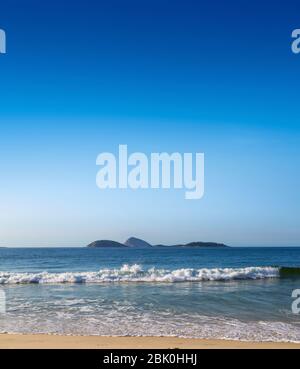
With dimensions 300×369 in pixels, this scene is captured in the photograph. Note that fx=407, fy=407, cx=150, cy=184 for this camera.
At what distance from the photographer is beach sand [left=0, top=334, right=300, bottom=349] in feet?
29.5

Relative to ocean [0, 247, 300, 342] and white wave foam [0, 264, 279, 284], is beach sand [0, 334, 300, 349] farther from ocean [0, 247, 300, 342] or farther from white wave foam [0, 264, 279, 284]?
white wave foam [0, 264, 279, 284]

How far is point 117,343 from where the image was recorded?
9305mm

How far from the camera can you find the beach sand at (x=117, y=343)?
29.5 feet

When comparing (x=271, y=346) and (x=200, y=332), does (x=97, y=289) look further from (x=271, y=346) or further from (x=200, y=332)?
(x=271, y=346)

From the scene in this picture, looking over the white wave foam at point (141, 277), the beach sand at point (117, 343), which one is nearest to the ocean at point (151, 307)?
the white wave foam at point (141, 277)

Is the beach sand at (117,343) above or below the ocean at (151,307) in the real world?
above

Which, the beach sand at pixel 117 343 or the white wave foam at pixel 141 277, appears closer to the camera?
the beach sand at pixel 117 343

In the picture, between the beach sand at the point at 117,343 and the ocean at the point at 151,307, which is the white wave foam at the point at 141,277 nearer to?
the ocean at the point at 151,307

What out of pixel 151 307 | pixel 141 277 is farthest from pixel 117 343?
pixel 141 277

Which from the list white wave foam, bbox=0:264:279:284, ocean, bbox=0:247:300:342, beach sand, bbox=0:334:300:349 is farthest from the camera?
white wave foam, bbox=0:264:279:284

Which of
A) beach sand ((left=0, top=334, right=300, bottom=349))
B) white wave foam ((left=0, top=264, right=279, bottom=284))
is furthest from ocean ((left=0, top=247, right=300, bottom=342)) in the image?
beach sand ((left=0, top=334, right=300, bottom=349))

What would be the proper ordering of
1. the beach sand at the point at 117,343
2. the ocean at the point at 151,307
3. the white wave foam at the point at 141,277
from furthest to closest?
the white wave foam at the point at 141,277
the ocean at the point at 151,307
the beach sand at the point at 117,343

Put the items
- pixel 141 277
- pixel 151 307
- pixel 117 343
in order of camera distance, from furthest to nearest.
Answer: pixel 141 277 < pixel 151 307 < pixel 117 343

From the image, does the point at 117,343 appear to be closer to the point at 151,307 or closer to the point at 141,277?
the point at 151,307
